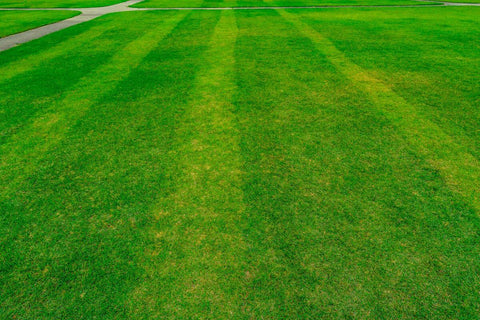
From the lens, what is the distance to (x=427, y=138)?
5039 mm

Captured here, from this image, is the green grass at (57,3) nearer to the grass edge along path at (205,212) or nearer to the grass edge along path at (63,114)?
the grass edge along path at (63,114)

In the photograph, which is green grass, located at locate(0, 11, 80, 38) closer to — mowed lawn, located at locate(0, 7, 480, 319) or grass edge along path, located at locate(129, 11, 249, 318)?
mowed lawn, located at locate(0, 7, 480, 319)

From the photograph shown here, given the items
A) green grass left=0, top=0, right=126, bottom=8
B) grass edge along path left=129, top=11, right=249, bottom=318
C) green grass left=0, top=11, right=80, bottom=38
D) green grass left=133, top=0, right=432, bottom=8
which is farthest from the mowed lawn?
green grass left=0, top=0, right=126, bottom=8

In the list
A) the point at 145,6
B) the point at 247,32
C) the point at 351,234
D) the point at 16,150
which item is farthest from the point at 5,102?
the point at 145,6

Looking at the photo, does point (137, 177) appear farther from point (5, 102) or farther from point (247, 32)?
point (247, 32)

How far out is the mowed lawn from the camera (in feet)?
8.96

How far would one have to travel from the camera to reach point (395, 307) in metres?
2.60

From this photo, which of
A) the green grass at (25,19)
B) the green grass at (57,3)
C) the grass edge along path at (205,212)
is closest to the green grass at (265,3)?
the green grass at (57,3)

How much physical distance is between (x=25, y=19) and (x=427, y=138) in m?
21.7

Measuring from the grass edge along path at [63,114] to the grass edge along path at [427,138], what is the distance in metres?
6.97

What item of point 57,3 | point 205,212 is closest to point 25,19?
point 57,3

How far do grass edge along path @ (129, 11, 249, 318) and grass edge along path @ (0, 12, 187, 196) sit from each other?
2.48 m

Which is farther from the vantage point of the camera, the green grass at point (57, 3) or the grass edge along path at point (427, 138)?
the green grass at point (57, 3)

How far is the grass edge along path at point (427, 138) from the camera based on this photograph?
13.3ft
